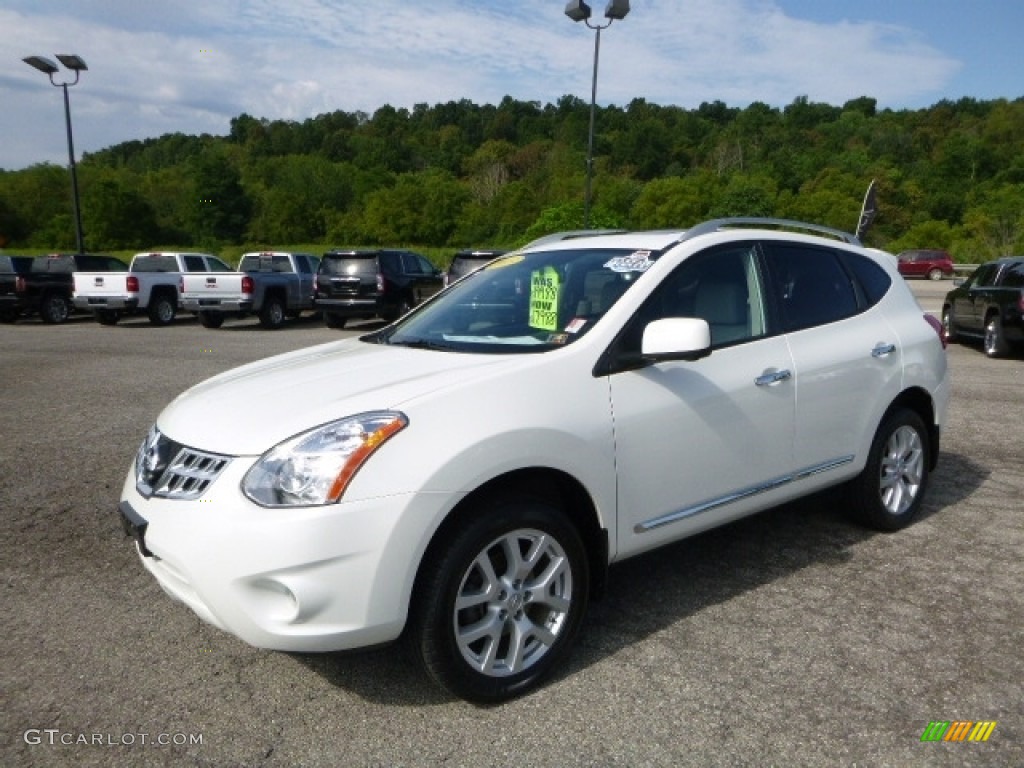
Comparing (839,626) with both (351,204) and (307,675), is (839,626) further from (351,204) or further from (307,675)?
(351,204)

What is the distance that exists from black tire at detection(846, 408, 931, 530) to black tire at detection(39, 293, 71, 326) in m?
21.3

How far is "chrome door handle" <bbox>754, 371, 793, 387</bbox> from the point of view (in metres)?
3.74

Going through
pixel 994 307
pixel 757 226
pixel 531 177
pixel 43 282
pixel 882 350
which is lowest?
pixel 43 282

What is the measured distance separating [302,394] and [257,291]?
56.3ft

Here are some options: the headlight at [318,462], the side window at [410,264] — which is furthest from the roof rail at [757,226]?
the side window at [410,264]

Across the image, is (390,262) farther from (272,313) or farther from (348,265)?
(272,313)

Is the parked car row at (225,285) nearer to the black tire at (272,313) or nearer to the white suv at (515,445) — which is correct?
the black tire at (272,313)

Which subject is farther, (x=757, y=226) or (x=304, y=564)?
(x=757, y=226)

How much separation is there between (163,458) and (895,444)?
149 inches

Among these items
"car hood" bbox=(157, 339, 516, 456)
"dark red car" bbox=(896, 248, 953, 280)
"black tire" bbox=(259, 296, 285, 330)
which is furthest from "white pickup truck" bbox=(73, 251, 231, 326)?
"dark red car" bbox=(896, 248, 953, 280)

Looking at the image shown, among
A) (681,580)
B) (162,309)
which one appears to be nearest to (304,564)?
(681,580)

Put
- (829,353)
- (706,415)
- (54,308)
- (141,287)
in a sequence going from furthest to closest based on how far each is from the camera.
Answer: (54,308)
(141,287)
(829,353)
(706,415)

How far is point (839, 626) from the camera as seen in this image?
3.50 meters

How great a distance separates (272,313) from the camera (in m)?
20.0
